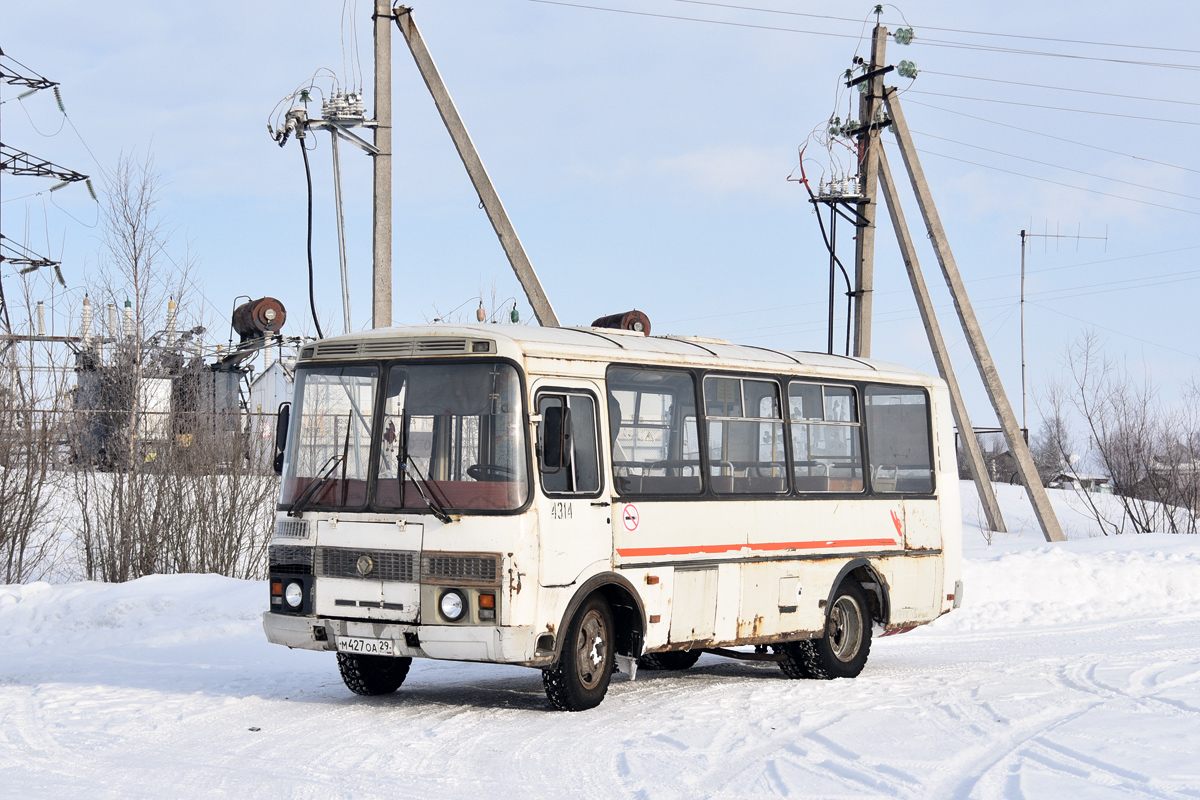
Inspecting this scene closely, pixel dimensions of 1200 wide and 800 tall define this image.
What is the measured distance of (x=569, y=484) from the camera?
9555 mm

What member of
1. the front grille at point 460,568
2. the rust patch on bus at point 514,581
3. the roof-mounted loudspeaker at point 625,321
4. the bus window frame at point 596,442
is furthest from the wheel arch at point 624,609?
the roof-mounted loudspeaker at point 625,321

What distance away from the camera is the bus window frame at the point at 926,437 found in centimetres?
1277

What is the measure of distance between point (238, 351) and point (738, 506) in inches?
1219

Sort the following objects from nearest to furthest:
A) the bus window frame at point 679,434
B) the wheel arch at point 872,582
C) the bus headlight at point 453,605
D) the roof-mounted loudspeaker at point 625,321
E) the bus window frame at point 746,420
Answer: the bus headlight at point 453,605 < the bus window frame at point 679,434 < the bus window frame at point 746,420 < the wheel arch at point 872,582 < the roof-mounted loudspeaker at point 625,321

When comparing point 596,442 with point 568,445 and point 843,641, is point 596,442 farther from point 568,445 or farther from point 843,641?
point 843,641

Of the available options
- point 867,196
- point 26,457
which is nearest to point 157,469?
point 26,457

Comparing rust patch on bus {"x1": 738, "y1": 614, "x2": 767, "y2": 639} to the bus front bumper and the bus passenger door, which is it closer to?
the bus passenger door

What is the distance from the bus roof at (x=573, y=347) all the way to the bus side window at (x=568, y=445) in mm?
374

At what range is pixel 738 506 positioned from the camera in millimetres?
11102

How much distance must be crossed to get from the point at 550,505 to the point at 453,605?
1.01m

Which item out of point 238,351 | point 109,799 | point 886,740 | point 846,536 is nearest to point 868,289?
point 846,536

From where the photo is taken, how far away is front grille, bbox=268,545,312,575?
957cm

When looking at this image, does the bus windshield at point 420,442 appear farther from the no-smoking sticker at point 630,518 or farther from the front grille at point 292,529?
the no-smoking sticker at point 630,518

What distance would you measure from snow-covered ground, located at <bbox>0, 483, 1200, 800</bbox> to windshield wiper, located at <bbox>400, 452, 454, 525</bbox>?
1474mm
